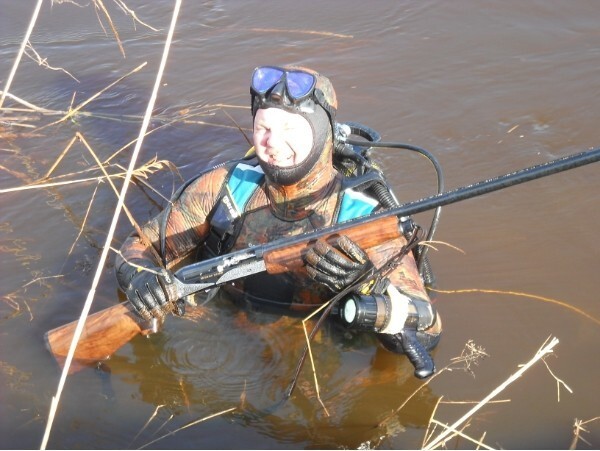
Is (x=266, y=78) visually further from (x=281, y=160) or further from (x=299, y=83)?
(x=281, y=160)

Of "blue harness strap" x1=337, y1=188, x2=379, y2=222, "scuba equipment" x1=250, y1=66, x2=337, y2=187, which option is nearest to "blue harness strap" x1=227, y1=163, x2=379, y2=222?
"scuba equipment" x1=250, y1=66, x2=337, y2=187

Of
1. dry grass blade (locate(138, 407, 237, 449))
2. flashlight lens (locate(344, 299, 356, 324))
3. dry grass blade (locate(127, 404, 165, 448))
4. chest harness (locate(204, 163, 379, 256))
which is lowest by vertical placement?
dry grass blade (locate(138, 407, 237, 449))

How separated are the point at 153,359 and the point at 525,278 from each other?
234 centimetres

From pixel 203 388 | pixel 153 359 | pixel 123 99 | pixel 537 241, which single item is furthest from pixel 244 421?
pixel 123 99

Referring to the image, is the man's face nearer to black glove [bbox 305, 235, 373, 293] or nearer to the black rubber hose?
black glove [bbox 305, 235, 373, 293]

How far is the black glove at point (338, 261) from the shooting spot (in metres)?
3.47

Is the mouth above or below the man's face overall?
below

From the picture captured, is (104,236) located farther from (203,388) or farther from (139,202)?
(203,388)

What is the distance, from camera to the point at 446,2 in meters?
8.12

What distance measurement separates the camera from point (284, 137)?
3.86m

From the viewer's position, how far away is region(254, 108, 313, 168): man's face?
385 centimetres

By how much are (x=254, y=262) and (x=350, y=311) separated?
513 mm

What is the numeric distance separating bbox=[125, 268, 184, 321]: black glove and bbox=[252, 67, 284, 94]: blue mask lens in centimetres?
104

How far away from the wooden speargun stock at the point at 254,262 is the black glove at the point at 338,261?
42mm
